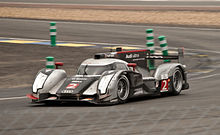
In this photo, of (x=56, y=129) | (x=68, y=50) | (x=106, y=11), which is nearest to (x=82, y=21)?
(x=106, y=11)

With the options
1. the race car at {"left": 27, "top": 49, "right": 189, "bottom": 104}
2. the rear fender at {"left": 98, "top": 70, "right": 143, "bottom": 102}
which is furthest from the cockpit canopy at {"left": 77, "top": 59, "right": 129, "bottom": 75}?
the rear fender at {"left": 98, "top": 70, "right": 143, "bottom": 102}

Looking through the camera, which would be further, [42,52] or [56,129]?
[42,52]

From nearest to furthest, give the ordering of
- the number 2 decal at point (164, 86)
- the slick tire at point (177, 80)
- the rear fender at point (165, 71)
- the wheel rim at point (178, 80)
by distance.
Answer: the number 2 decal at point (164, 86)
the rear fender at point (165, 71)
the slick tire at point (177, 80)
the wheel rim at point (178, 80)

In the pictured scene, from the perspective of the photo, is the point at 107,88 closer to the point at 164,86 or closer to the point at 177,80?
the point at 164,86

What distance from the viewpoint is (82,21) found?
3312 centimetres

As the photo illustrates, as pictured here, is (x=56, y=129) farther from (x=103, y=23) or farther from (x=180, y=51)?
(x=103, y=23)

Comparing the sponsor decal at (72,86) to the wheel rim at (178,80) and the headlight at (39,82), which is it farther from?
the wheel rim at (178,80)

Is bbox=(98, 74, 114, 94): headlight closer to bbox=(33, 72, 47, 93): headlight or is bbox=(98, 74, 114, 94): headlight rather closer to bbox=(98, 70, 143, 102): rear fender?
bbox=(98, 70, 143, 102): rear fender

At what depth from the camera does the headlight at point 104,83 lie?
10578mm

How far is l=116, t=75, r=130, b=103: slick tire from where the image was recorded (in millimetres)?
10980

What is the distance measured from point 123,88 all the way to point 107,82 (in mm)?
604

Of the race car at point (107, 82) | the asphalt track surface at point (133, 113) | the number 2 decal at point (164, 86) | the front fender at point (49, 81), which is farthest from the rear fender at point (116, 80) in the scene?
the front fender at point (49, 81)

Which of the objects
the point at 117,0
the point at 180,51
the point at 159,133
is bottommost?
the point at 159,133

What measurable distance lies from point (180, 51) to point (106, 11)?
25692 mm
